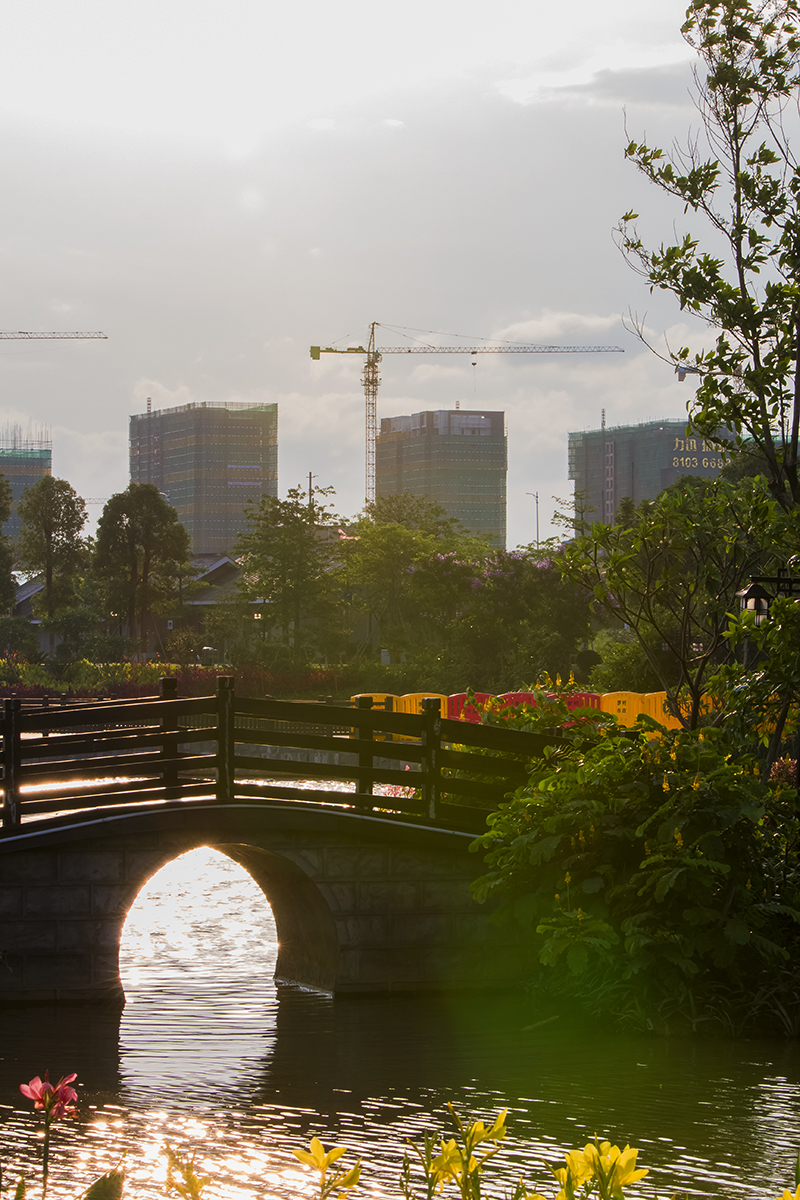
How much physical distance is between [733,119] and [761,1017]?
8767mm

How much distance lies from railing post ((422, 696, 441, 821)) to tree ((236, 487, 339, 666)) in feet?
130

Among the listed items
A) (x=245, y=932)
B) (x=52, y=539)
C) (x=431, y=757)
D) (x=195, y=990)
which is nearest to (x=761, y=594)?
(x=431, y=757)

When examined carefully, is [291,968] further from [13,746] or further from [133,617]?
[133,617]

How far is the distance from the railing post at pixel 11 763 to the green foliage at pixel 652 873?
3845 mm

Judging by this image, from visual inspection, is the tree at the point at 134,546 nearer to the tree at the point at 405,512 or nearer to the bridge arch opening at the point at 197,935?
the tree at the point at 405,512

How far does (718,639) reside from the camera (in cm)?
1144

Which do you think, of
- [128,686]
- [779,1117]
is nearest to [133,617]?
[128,686]

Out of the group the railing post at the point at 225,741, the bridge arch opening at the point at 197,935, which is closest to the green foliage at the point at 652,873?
the railing post at the point at 225,741

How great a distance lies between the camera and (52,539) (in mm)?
63812

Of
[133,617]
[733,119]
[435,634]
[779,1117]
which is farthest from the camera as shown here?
[133,617]

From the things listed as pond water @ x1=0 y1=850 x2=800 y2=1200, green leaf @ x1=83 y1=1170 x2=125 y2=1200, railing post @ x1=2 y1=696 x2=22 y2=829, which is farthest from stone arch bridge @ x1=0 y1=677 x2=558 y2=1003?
green leaf @ x1=83 y1=1170 x2=125 y2=1200

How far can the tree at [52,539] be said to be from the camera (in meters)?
63.7

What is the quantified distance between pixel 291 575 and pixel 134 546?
1247 centimetres

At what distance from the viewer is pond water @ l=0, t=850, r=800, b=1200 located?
6434 millimetres
